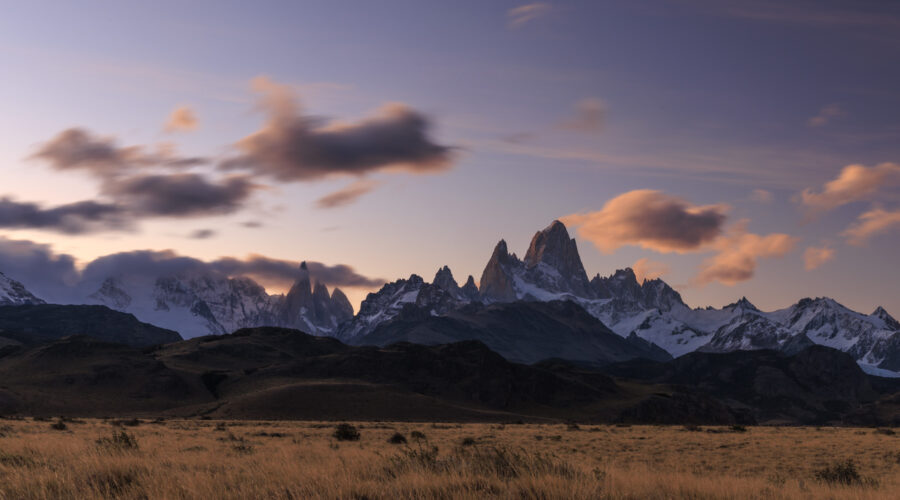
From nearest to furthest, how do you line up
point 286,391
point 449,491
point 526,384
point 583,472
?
1. point 449,491
2. point 583,472
3. point 286,391
4. point 526,384

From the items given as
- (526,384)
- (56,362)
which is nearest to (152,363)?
(56,362)

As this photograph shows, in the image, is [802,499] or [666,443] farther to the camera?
[666,443]

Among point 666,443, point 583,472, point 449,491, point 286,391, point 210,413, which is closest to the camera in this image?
point 449,491

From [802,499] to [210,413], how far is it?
414ft

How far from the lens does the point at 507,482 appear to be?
13719 mm

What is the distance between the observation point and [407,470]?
15227 mm

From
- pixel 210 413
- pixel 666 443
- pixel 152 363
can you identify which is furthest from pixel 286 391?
pixel 666 443

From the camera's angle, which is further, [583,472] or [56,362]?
[56,362]

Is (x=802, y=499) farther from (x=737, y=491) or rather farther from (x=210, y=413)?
(x=210, y=413)

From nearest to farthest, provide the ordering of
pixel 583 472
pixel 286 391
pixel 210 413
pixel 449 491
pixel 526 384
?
1. pixel 449 491
2. pixel 583 472
3. pixel 210 413
4. pixel 286 391
5. pixel 526 384

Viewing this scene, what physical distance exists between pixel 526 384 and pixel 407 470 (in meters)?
178

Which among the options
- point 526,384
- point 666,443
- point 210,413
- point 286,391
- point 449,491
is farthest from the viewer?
point 526,384

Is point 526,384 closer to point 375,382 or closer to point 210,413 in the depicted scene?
point 375,382

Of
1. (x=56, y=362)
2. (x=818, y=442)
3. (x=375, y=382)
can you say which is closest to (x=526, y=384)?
(x=375, y=382)
